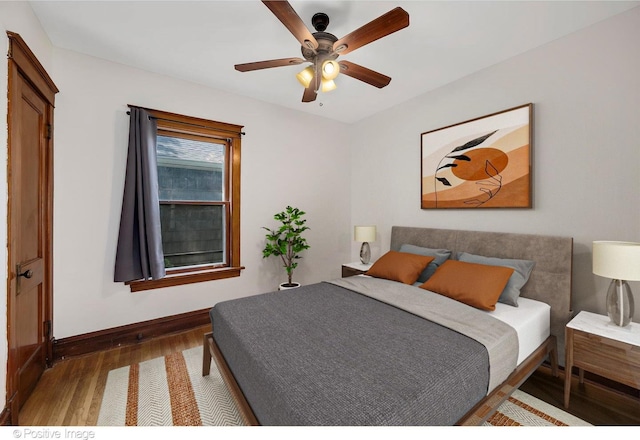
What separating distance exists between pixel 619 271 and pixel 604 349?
19.0 inches

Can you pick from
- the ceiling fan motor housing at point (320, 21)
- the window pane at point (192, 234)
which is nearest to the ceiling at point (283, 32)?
the ceiling fan motor housing at point (320, 21)

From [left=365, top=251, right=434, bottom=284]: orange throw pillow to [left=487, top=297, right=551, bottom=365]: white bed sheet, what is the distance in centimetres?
71

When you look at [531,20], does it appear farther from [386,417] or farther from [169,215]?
[169,215]

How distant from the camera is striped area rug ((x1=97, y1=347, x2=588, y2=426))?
1699 millimetres

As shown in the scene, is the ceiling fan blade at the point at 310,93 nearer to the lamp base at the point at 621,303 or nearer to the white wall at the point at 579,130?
the white wall at the point at 579,130

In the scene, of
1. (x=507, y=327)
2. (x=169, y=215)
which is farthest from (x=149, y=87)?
(x=507, y=327)

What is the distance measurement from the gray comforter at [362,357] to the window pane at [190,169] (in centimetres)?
161

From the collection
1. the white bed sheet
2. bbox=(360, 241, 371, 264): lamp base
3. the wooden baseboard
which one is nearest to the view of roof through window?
the wooden baseboard

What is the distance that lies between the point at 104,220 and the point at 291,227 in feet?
6.19

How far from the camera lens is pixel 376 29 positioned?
1.60 metres

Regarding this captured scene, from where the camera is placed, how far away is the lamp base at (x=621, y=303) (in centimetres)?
173

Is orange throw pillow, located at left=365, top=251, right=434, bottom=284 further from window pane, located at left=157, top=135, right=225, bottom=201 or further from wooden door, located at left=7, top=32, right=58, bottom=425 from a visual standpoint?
wooden door, located at left=7, top=32, right=58, bottom=425

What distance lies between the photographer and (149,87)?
9.11ft

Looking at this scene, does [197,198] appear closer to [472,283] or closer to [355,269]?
[355,269]
